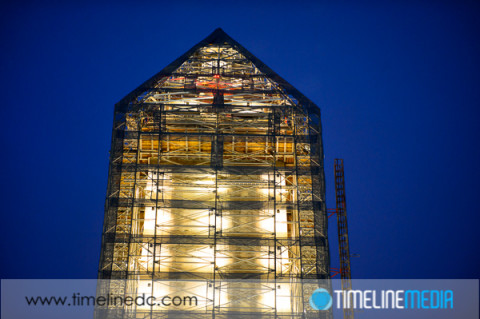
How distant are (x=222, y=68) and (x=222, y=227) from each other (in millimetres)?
10234

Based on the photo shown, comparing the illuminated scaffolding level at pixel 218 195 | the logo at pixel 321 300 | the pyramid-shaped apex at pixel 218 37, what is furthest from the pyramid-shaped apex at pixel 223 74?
the logo at pixel 321 300

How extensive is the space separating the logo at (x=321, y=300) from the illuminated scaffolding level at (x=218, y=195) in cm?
35

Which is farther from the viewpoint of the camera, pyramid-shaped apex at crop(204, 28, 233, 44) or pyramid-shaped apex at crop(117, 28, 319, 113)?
pyramid-shaped apex at crop(204, 28, 233, 44)

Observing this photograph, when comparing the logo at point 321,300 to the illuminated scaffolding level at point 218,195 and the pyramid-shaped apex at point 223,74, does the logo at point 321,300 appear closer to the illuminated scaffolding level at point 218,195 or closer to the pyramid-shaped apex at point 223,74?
the illuminated scaffolding level at point 218,195

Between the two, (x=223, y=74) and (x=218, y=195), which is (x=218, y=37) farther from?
(x=218, y=195)

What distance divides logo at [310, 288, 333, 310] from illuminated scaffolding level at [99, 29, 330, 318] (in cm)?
35

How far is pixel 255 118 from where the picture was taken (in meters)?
30.2

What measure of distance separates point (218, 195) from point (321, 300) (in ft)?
24.4

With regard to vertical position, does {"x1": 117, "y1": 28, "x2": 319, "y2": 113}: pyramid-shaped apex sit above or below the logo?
above

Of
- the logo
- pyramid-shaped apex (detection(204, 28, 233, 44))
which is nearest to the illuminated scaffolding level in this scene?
the logo

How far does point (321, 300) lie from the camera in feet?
79.8

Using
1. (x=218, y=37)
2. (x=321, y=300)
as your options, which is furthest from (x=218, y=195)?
(x=218, y=37)

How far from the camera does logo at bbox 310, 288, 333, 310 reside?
79.4 feet

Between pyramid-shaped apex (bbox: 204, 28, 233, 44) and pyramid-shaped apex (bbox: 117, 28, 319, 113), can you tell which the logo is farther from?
pyramid-shaped apex (bbox: 204, 28, 233, 44)
